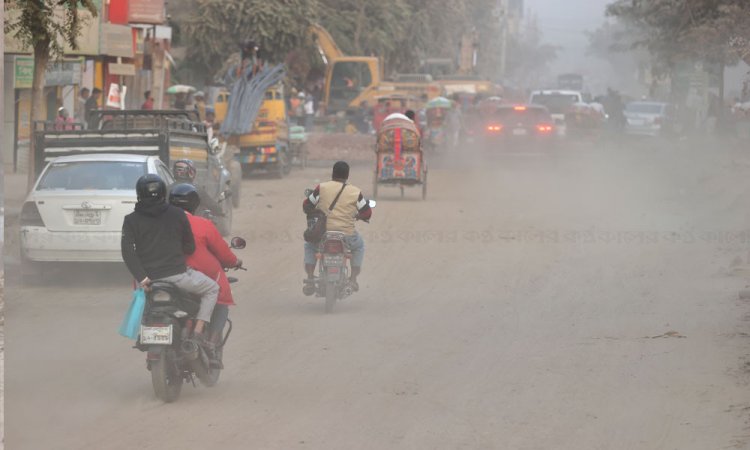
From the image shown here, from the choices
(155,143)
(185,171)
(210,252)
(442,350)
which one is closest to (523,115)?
(155,143)

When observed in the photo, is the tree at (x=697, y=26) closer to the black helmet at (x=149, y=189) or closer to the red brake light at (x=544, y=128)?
the red brake light at (x=544, y=128)

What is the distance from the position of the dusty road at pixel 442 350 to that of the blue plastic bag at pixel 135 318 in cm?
52

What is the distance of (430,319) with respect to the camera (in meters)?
12.7

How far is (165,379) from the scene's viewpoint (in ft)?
28.3

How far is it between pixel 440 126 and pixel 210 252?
101 feet

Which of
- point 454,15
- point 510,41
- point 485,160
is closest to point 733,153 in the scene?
point 485,160

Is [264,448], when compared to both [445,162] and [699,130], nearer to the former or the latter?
[445,162]

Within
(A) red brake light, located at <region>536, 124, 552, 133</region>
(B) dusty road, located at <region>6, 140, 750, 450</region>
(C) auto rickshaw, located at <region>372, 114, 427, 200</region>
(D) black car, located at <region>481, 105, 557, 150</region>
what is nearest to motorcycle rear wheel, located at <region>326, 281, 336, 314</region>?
(B) dusty road, located at <region>6, 140, 750, 450</region>

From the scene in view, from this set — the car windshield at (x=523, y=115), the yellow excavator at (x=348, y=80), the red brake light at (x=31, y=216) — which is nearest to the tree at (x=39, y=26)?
the red brake light at (x=31, y=216)

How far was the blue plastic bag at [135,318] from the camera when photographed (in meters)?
8.54

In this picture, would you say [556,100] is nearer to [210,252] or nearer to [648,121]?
[648,121]

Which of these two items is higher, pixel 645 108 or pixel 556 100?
pixel 556 100

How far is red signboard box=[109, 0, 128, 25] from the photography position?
38.2 metres

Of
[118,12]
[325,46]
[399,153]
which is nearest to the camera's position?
[399,153]
